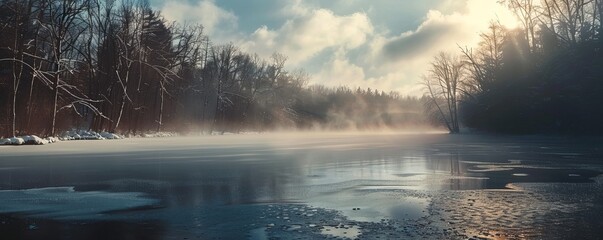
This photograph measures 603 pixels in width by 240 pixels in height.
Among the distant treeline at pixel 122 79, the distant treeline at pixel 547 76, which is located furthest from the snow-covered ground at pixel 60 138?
the distant treeline at pixel 547 76

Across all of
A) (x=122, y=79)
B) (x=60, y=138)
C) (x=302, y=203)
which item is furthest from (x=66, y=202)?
(x=122, y=79)

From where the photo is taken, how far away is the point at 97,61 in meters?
48.1

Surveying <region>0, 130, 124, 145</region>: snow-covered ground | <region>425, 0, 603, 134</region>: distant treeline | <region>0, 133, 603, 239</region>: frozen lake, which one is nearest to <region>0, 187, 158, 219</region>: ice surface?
<region>0, 133, 603, 239</region>: frozen lake

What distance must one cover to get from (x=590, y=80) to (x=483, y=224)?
3729 cm

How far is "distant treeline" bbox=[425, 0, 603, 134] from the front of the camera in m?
37.6

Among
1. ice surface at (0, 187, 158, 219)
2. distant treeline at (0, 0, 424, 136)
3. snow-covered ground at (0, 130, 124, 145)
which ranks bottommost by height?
ice surface at (0, 187, 158, 219)

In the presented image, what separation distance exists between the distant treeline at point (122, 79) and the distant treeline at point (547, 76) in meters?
35.0

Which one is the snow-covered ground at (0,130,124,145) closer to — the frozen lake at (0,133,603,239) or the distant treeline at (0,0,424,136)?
the distant treeline at (0,0,424,136)

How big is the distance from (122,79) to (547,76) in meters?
40.8

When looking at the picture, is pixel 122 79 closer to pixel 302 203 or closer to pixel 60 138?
pixel 60 138

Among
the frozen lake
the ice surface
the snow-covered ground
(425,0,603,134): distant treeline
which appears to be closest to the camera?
the frozen lake

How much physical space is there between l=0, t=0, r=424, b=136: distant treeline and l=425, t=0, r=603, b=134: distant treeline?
35007mm

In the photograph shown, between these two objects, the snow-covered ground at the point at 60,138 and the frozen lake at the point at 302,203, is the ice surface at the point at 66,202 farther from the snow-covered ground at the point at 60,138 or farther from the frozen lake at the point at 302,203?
the snow-covered ground at the point at 60,138

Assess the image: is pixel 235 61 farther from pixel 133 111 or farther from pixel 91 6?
pixel 91 6
